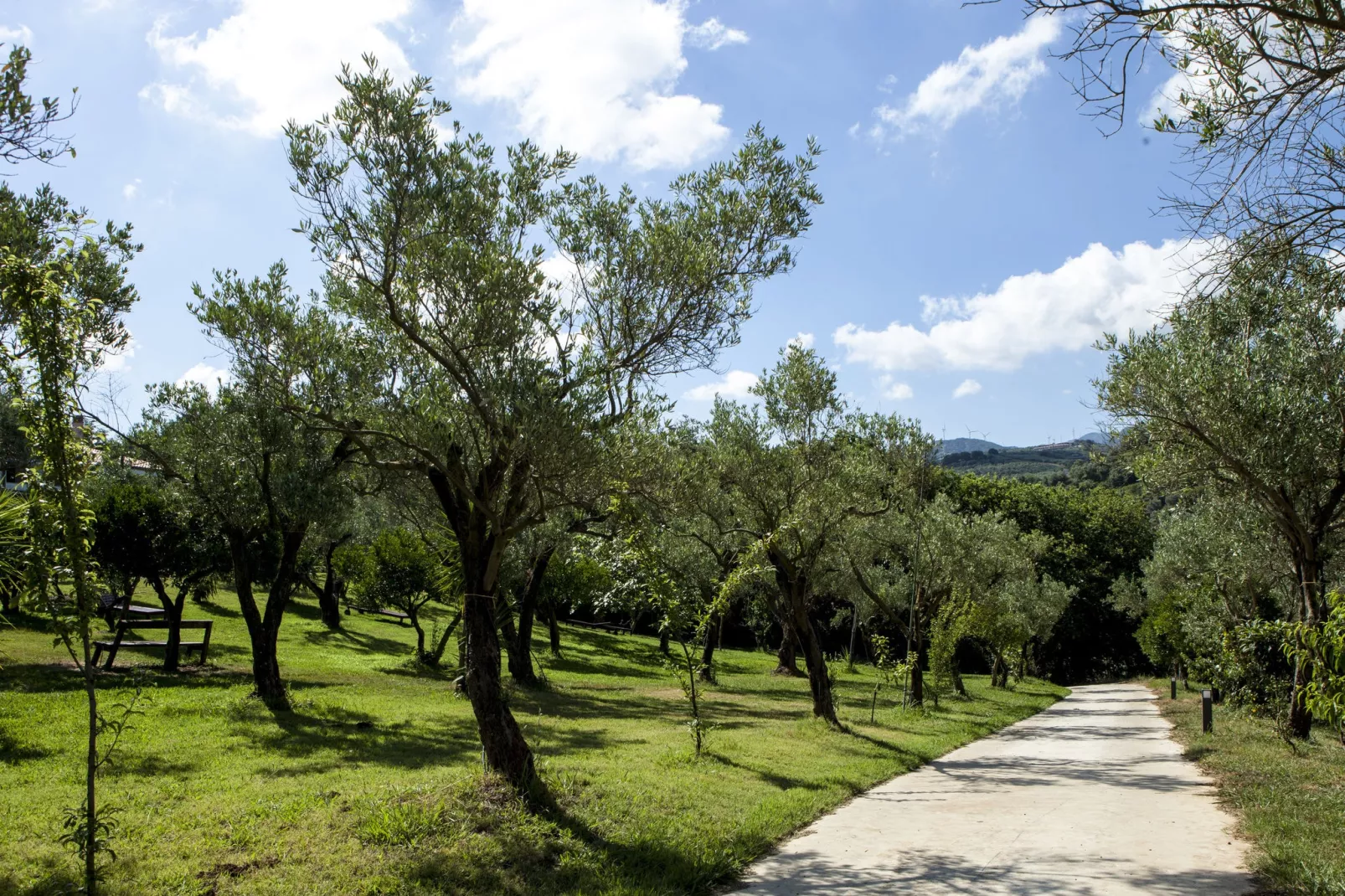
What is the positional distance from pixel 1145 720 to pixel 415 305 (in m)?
23.7

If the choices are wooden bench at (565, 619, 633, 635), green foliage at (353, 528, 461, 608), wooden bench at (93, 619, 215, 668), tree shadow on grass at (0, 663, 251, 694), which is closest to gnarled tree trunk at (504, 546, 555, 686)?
green foliage at (353, 528, 461, 608)

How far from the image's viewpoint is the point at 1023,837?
8977mm

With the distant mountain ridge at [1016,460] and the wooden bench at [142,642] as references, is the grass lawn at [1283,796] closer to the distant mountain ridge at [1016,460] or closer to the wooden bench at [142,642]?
the wooden bench at [142,642]

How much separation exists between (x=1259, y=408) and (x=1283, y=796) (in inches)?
263

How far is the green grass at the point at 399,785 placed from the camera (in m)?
7.03

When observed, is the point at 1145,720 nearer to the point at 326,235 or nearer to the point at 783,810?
the point at 783,810

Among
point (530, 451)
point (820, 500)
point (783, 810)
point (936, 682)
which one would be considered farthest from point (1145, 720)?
point (530, 451)

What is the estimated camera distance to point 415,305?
893 cm

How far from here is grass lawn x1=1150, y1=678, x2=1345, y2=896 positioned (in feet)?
23.5

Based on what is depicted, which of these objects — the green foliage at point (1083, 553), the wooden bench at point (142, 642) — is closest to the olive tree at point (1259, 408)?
the wooden bench at point (142, 642)

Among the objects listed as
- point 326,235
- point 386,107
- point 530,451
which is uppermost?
point 386,107

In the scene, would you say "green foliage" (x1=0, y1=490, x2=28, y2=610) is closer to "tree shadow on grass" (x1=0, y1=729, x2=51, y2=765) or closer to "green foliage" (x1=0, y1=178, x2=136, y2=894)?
"green foliage" (x1=0, y1=178, x2=136, y2=894)

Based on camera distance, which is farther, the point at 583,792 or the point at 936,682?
the point at 936,682

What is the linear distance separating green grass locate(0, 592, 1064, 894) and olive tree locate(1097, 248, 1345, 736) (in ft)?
24.1
